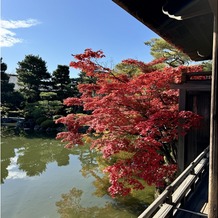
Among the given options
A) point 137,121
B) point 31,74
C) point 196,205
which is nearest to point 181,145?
point 137,121

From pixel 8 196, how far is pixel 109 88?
3.65 m

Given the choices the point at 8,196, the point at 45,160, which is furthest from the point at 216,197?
the point at 45,160

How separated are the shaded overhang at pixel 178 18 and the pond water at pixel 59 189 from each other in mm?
3527

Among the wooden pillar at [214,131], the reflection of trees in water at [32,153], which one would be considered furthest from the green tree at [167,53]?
the wooden pillar at [214,131]

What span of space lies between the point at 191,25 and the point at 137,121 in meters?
2.53

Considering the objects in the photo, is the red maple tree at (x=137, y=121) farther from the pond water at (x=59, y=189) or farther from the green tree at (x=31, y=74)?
the green tree at (x=31, y=74)

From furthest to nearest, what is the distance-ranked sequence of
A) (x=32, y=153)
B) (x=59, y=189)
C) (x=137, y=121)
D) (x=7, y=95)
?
(x=7, y=95) < (x=32, y=153) < (x=59, y=189) < (x=137, y=121)

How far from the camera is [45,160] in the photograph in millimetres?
8875

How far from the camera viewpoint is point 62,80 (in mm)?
19609

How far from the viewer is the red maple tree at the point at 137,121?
3.93 metres

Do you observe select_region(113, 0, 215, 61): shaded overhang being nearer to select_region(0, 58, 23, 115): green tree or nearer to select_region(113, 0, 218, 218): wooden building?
select_region(113, 0, 218, 218): wooden building

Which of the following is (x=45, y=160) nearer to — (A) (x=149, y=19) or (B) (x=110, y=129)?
(B) (x=110, y=129)

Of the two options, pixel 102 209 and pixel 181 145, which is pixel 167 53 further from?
pixel 102 209

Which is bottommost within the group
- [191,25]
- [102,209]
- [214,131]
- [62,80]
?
[102,209]
